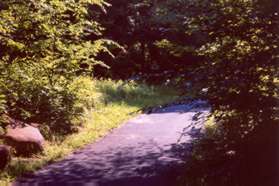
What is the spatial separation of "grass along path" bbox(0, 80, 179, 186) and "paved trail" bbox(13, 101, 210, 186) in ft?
0.90

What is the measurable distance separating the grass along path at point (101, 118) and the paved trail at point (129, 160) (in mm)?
274

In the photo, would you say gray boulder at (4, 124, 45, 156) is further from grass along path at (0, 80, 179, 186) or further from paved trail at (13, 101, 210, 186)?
paved trail at (13, 101, 210, 186)

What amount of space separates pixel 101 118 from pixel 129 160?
16.9 feet

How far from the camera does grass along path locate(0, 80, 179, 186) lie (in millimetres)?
9438

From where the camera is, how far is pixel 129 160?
10.2 meters

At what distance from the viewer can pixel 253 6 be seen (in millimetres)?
6516

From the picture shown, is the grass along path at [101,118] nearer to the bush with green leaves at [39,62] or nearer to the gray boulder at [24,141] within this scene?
the gray boulder at [24,141]

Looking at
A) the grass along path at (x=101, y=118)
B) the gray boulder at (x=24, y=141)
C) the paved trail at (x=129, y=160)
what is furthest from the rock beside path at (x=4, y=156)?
the gray boulder at (x=24, y=141)

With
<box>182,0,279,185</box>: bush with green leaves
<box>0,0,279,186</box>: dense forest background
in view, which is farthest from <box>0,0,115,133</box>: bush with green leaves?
<box>182,0,279,185</box>: bush with green leaves

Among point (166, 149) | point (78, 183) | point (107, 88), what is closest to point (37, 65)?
point (78, 183)

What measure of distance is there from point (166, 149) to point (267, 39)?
5.10m

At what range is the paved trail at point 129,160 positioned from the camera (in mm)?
8523

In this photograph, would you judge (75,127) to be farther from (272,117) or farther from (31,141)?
(272,117)

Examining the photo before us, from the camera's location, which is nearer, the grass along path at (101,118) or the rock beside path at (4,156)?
the rock beside path at (4,156)
